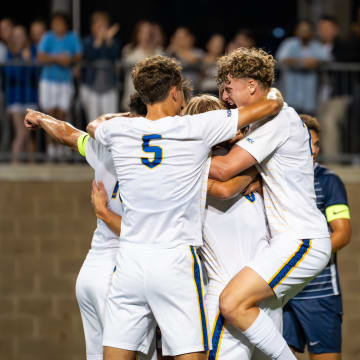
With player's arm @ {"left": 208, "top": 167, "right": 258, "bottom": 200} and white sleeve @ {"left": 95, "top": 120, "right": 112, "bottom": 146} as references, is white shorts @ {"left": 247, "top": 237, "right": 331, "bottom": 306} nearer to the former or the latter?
player's arm @ {"left": 208, "top": 167, "right": 258, "bottom": 200}

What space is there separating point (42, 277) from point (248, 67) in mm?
4129

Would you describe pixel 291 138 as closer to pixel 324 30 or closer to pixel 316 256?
pixel 316 256

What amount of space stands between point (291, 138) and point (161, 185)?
694 mm

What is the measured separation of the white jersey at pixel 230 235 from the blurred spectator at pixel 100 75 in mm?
3808

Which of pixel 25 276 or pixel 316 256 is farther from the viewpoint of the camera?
pixel 25 276

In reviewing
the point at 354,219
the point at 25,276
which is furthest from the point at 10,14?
the point at 354,219

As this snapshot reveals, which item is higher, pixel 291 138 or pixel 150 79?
pixel 150 79

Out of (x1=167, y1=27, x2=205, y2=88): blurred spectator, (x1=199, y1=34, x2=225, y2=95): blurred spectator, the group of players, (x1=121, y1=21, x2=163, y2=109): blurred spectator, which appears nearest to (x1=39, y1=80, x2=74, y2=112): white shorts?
(x1=121, y1=21, x2=163, y2=109): blurred spectator

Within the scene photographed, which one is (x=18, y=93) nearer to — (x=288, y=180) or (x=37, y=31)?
(x=37, y=31)

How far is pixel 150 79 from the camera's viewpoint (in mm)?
3482

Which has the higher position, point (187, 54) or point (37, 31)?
point (37, 31)

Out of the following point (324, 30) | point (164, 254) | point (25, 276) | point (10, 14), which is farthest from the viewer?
point (10, 14)

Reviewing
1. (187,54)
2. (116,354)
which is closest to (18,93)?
(187,54)

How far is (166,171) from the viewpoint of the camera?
3416mm
